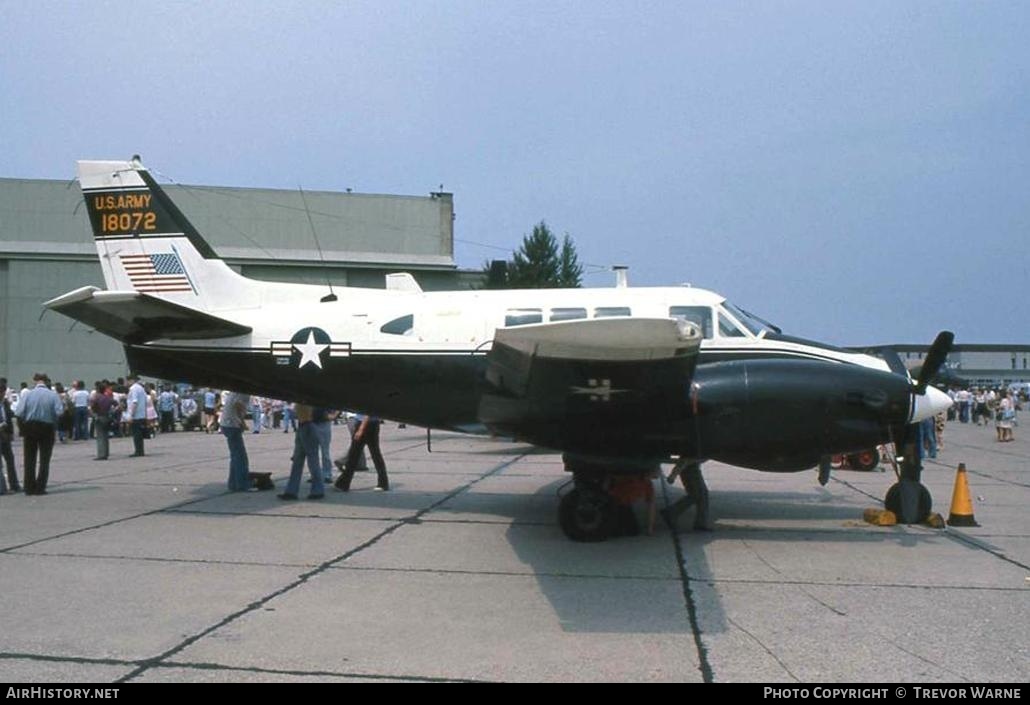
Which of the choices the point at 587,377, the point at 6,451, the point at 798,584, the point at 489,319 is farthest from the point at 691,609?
the point at 6,451

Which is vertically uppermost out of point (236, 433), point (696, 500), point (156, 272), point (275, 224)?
point (275, 224)

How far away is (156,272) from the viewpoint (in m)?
11.9

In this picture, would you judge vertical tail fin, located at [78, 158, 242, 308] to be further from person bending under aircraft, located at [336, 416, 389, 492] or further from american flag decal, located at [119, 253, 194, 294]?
person bending under aircraft, located at [336, 416, 389, 492]

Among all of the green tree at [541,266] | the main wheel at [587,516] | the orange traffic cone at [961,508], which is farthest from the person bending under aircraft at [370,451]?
the green tree at [541,266]

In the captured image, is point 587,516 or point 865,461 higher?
point 587,516

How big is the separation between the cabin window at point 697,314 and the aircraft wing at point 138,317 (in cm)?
541

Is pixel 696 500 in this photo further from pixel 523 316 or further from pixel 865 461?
pixel 865 461

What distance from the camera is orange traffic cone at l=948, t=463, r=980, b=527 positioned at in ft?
32.6

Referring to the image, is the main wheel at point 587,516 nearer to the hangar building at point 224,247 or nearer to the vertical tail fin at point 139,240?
the vertical tail fin at point 139,240

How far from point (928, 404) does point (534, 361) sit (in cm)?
504

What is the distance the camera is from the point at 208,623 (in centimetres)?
587

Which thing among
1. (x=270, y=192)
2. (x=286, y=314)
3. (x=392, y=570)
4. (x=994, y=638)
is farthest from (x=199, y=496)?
(x=270, y=192)

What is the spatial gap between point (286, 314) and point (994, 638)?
8500 millimetres

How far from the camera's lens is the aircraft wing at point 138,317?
10023mm
